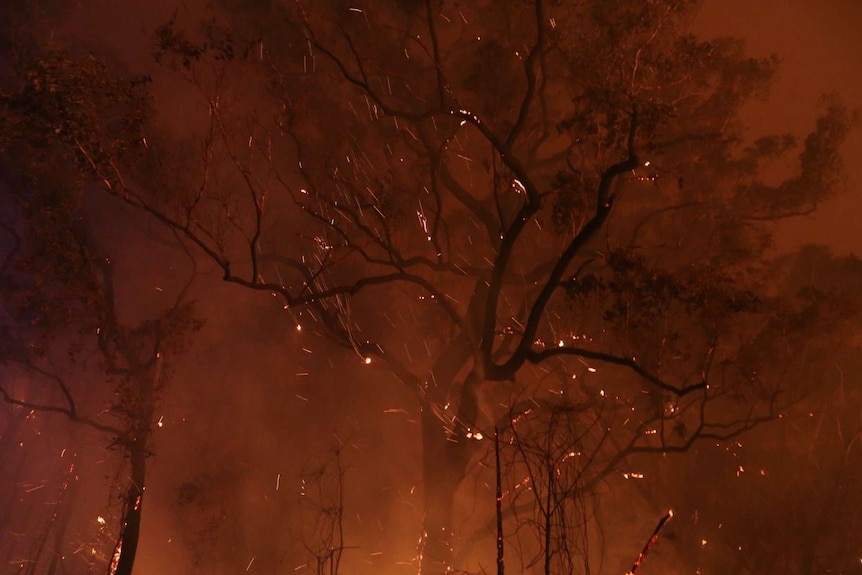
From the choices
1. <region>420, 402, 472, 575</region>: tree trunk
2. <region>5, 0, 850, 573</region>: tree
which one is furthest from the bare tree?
<region>420, 402, 472, 575</region>: tree trunk

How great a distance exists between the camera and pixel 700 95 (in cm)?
794

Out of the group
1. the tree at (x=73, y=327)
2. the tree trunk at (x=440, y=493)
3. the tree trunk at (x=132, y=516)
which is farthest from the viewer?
the tree trunk at (x=132, y=516)

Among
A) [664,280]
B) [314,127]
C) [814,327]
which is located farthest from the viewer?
[314,127]

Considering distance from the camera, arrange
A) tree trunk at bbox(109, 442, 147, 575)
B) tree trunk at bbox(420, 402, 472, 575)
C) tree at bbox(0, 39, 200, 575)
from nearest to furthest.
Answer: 1. tree trunk at bbox(420, 402, 472, 575)
2. tree at bbox(0, 39, 200, 575)
3. tree trunk at bbox(109, 442, 147, 575)

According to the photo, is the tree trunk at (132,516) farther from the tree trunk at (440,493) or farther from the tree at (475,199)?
the tree trunk at (440,493)

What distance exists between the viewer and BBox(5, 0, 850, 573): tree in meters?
7.61

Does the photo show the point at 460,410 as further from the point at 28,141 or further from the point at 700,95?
the point at 28,141

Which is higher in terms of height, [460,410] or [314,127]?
[314,127]

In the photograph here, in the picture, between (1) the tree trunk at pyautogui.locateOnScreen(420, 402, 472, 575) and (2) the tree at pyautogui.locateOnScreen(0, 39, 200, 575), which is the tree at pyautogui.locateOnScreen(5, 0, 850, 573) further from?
(2) the tree at pyautogui.locateOnScreen(0, 39, 200, 575)

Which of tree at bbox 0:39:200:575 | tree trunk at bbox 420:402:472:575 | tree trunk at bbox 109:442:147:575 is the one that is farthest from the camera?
tree trunk at bbox 109:442:147:575

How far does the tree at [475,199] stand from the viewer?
761cm

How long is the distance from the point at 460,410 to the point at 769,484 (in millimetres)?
3612

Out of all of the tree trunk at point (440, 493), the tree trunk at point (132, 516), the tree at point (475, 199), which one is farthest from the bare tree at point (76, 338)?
the tree trunk at point (440, 493)

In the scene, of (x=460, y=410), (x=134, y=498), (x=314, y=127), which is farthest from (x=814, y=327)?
(x=134, y=498)
